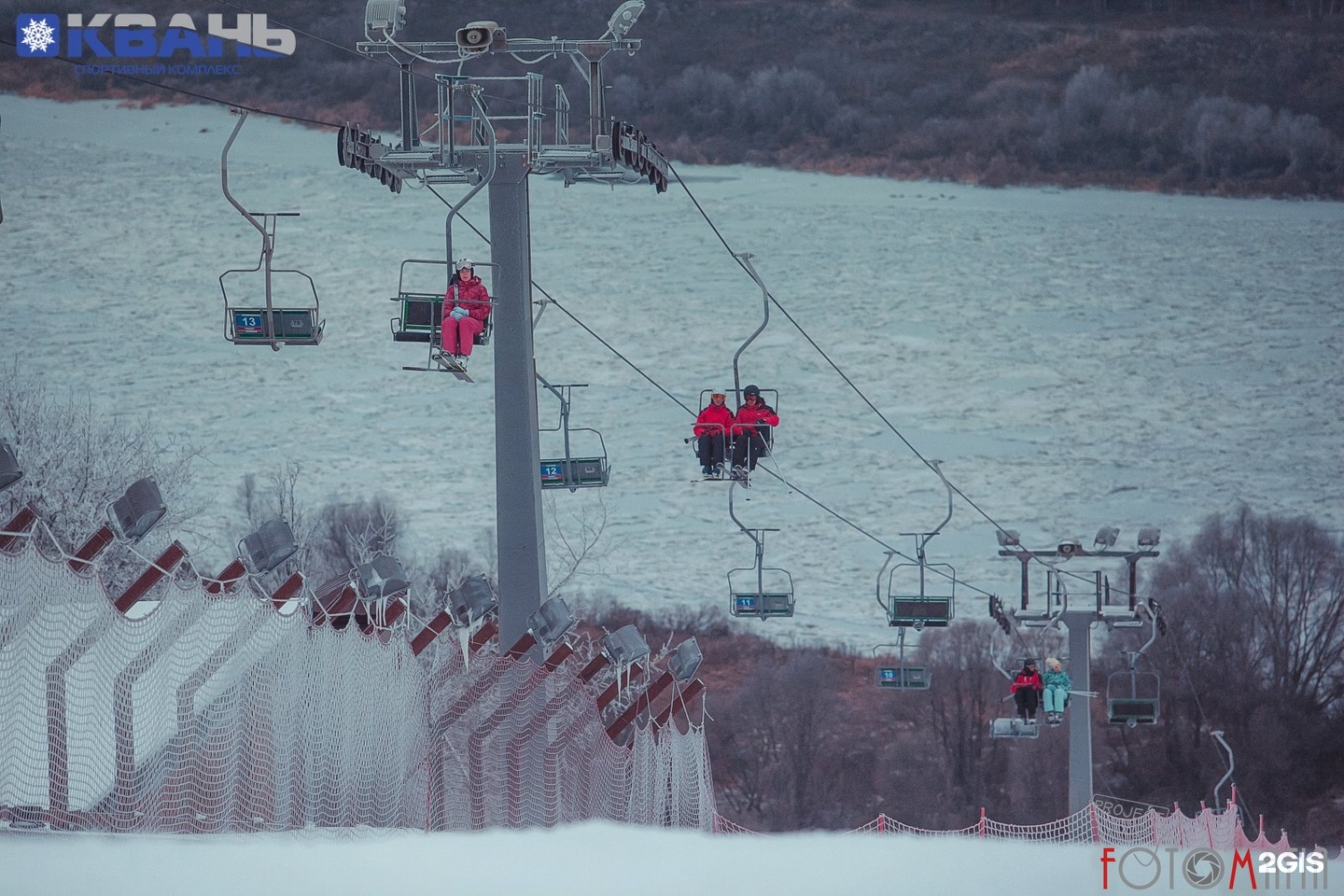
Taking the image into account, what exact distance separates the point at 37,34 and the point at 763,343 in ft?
67.9

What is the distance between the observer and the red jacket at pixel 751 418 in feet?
46.5

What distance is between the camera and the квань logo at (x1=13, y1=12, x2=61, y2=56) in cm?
4591

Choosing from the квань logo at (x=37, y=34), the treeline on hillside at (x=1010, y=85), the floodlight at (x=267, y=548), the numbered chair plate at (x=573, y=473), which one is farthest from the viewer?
the treeline on hillside at (x=1010, y=85)

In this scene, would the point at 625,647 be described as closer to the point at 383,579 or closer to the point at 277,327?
the point at 383,579

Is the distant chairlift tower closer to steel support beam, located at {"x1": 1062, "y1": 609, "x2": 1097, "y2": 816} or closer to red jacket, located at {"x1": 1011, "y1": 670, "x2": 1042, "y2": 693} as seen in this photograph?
red jacket, located at {"x1": 1011, "y1": 670, "x2": 1042, "y2": 693}

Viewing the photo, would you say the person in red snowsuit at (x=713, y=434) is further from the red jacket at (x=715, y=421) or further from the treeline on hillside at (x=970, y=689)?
the treeline on hillside at (x=970, y=689)

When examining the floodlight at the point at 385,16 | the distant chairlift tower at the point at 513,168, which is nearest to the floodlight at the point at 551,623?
the distant chairlift tower at the point at 513,168

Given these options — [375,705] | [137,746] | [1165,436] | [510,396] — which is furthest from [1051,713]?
[1165,436]

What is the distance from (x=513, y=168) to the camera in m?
12.4

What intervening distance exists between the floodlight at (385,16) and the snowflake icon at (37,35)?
36935 mm

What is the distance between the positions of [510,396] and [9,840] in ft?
21.9

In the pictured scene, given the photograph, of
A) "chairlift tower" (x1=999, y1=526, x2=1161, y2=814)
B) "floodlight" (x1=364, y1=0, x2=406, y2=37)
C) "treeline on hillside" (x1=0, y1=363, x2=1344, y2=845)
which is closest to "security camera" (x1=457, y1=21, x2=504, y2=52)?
"floodlight" (x1=364, y1=0, x2=406, y2=37)

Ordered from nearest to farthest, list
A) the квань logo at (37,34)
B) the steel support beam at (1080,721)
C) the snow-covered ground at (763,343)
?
1. the steel support beam at (1080,721)
2. the snow-covered ground at (763,343)
3. the квань logo at (37,34)

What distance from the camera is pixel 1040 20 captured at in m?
50.9
